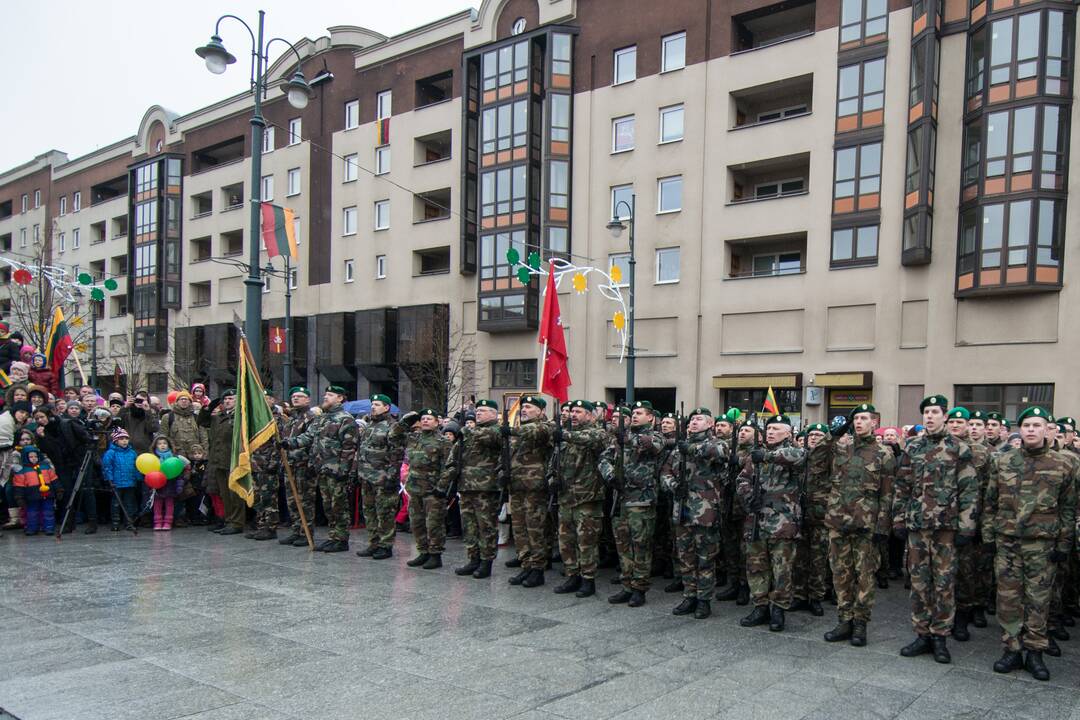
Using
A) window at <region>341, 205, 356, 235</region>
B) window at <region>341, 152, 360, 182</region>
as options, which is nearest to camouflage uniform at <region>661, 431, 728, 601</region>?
window at <region>341, 152, 360, 182</region>

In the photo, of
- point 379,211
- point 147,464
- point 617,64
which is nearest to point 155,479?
point 147,464

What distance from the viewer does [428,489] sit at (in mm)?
9805

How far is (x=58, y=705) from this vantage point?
4996 millimetres

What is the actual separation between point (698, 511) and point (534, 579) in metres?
2.16

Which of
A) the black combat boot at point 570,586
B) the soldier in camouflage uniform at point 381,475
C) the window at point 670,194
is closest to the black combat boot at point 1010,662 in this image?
the black combat boot at point 570,586

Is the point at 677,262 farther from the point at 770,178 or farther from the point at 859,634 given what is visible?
the point at 859,634

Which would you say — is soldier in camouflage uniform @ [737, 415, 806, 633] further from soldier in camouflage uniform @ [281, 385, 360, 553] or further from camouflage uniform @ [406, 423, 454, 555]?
soldier in camouflage uniform @ [281, 385, 360, 553]

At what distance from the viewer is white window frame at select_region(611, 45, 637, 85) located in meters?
30.7

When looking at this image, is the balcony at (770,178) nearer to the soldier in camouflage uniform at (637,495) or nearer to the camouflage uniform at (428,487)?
the camouflage uniform at (428,487)

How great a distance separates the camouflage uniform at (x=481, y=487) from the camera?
933 centimetres

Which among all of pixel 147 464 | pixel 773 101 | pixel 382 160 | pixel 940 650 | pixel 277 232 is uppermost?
pixel 773 101

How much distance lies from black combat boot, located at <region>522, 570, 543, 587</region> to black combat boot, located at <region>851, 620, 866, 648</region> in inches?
131

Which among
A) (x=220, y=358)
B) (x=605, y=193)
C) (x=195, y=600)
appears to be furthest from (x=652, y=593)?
(x=220, y=358)

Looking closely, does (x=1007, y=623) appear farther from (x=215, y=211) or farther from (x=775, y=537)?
(x=215, y=211)
